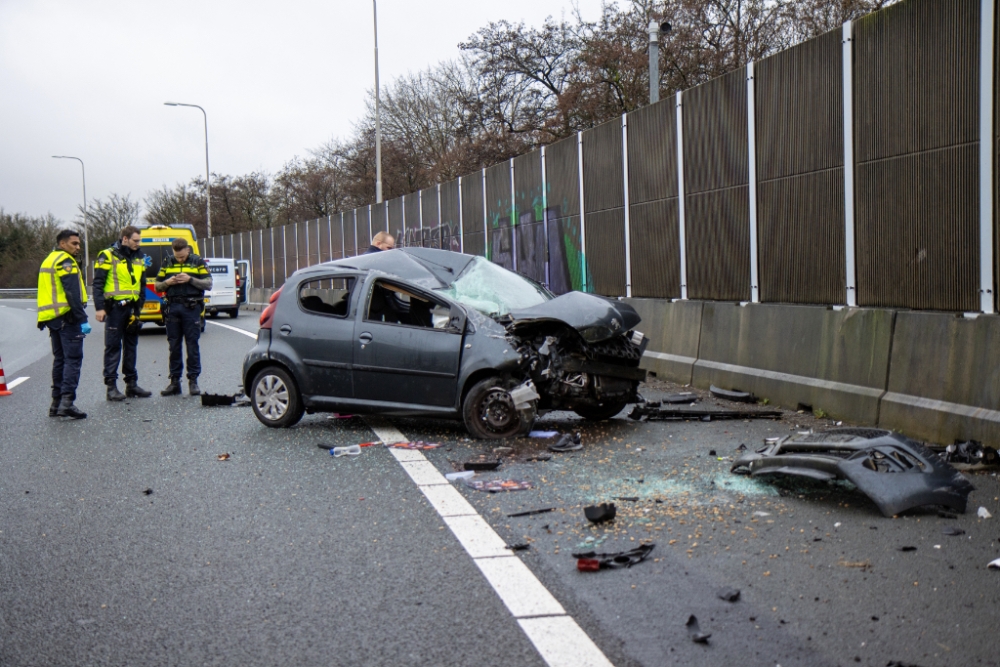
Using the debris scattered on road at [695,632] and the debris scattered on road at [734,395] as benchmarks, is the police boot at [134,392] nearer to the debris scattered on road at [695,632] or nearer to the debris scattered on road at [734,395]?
the debris scattered on road at [734,395]

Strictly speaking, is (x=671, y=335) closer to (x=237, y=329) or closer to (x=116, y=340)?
(x=116, y=340)

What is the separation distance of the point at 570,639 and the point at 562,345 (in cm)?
506

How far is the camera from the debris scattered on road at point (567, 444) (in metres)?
8.10

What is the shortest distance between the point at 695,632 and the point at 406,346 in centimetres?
543

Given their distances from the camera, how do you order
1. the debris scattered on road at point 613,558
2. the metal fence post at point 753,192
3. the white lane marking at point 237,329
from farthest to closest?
the white lane marking at point 237,329 → the metal fence post at point 753,192 → the debris scattered on road at point 613,558

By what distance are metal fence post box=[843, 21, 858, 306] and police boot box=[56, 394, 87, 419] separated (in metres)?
7.78

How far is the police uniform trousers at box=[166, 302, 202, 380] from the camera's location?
13.0 meters

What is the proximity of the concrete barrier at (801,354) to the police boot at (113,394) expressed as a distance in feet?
22.4

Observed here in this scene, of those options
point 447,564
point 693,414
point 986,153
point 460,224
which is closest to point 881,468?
point 447,564

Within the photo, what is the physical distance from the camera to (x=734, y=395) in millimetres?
10836

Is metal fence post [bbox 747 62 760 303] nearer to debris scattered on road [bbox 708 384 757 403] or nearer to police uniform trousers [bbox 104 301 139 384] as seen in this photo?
debris scattered on road [bbox 708 384 757 403]

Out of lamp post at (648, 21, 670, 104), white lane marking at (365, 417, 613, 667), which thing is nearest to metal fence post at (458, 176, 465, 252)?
lamp post at (648, 21, 670, 104)

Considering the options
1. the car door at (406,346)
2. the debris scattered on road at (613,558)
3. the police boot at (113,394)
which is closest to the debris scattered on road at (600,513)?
the debris scattered on road at (613,558)

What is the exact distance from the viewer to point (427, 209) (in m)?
29.5
